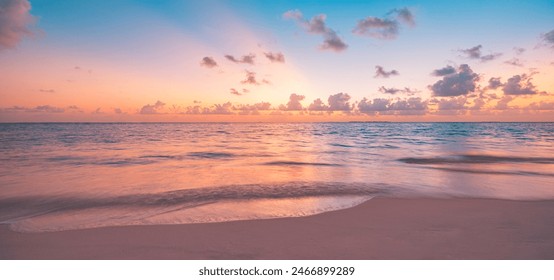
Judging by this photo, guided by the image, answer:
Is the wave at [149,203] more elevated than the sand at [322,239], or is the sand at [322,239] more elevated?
the sand at [322,239]

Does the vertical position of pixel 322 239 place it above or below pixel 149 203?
above

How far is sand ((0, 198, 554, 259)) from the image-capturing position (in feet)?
15.0

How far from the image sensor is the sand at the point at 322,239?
456 centimetres

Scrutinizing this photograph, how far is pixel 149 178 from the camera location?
11.6 meters

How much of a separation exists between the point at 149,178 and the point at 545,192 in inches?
526

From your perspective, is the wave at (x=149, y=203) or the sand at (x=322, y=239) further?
the wave at (x=149, y=203)

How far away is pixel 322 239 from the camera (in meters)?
5.05

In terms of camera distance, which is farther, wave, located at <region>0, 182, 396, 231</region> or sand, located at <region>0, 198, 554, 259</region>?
wave, located at <region>0, 182, 396, 231</region>

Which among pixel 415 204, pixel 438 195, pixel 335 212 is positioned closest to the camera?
pixel 335 212

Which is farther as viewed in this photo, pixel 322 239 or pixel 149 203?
pixel 149 203

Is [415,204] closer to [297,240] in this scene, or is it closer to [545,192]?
[297,240]

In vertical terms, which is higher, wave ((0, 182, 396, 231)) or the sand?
the sand
